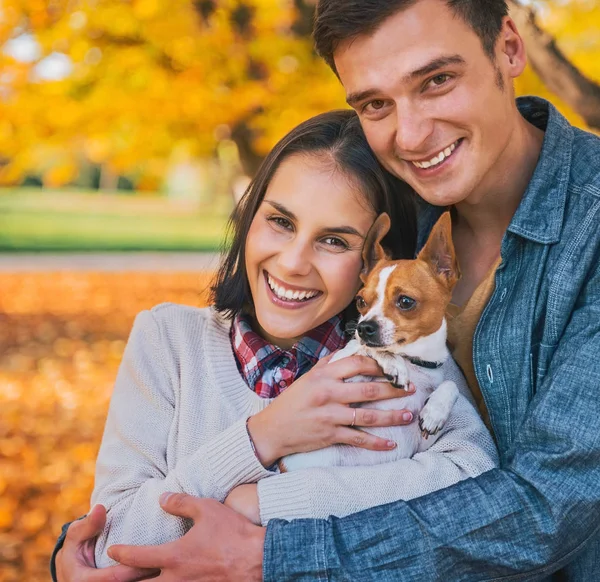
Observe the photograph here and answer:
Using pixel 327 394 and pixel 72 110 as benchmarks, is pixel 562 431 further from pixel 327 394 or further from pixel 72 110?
pixel 72 110

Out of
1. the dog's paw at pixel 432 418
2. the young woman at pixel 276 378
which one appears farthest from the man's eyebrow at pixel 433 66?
the dog's paw at pixel 432 418

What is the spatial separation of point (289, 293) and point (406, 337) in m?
0.42

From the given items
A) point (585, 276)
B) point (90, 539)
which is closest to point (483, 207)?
→ point (585, 276)

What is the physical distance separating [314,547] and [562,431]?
70 cm

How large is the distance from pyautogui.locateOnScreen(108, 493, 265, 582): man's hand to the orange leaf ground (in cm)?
150

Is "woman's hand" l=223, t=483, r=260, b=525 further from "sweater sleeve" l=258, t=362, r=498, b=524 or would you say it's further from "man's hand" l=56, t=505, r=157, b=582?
"man's hand" l=56, t=505, r=157, b=582

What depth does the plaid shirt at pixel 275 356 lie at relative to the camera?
2.46 meters

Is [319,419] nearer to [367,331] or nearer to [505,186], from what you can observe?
[367,331]

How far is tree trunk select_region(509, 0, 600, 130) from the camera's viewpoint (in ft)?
14.4

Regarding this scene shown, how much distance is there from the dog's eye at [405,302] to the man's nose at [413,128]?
47cm

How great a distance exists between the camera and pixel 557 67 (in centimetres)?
441

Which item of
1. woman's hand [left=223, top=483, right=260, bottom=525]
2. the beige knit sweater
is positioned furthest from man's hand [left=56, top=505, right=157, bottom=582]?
woman's hand [left=223, top=483, right=260, bottom=525]

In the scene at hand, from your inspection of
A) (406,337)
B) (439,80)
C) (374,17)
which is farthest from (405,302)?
(374,17)

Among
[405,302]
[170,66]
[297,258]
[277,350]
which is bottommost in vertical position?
[277,350]
